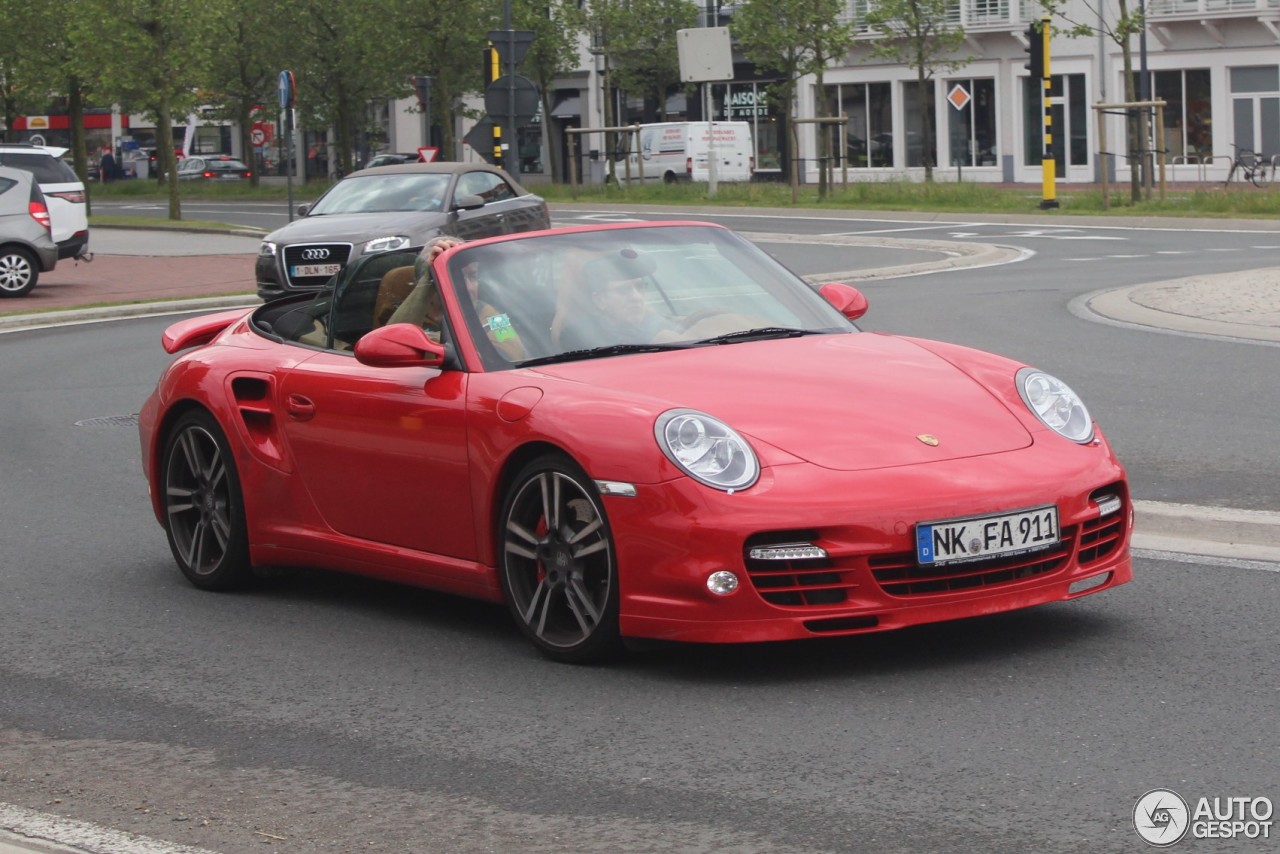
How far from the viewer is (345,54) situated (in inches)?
2635

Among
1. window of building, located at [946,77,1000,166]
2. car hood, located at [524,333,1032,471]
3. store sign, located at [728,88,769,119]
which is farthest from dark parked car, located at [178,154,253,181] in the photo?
car hood, located at [524,333,1032,471]

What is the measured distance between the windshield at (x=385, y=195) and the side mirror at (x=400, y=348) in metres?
16.3

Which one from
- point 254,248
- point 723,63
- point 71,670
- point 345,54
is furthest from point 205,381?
point 345,54

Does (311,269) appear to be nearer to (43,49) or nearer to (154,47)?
(154,47)

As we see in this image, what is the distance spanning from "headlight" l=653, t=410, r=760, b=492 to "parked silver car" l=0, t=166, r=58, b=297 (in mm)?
21336

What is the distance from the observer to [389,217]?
22359 millimetres

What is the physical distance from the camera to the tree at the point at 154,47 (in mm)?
44938

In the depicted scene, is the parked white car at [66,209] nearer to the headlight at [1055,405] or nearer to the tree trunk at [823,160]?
the tree trunk at [823,160]

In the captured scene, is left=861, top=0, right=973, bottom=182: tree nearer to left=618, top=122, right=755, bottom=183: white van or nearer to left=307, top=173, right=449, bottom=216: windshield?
left=618, top=122, right=755, bottom=183: white van

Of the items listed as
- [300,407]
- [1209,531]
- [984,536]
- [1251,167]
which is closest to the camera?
[984,536]

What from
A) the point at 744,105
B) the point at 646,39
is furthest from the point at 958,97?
the point at 646,39

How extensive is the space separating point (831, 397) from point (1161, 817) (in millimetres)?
2082

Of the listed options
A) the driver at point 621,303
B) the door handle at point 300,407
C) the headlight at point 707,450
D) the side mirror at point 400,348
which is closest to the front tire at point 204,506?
the door handle at point 300,407

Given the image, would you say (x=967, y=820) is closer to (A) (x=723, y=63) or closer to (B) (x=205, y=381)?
(B) (x=205, y=381)
